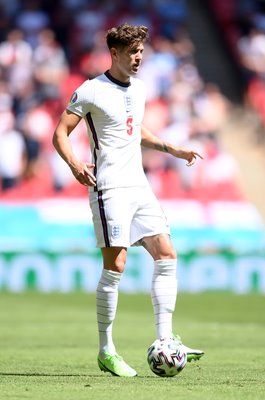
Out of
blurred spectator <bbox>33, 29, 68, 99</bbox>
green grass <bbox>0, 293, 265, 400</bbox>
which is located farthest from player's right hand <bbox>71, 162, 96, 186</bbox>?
blurred spectator <bbox>33, 29, 68, 99</bbox>

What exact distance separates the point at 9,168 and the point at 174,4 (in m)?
5.98

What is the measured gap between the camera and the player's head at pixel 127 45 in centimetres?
687

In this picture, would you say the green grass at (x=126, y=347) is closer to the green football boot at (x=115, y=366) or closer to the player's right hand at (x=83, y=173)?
the green football boot at (x=115, y=366)

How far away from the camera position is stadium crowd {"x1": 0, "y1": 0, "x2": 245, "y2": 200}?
1980 cm

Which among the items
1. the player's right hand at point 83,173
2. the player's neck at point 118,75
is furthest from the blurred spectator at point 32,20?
the player's right hand at point 83,173

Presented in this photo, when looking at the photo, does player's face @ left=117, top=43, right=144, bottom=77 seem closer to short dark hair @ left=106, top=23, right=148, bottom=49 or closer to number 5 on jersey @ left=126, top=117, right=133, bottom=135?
short dark hair @ left=106, top=23, right=148, bottom=49

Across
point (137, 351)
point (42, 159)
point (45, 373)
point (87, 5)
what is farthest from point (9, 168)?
point (45, 373)

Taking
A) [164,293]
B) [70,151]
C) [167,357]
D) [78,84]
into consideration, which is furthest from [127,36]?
[78,84]

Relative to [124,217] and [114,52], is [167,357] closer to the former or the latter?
[124,217]

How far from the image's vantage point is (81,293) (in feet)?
56.6

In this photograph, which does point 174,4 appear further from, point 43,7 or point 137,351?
point 137,351

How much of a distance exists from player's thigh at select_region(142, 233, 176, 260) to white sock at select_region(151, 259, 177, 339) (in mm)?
31

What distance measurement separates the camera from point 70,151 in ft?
22.3

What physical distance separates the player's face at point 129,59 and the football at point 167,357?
166 centimetres
